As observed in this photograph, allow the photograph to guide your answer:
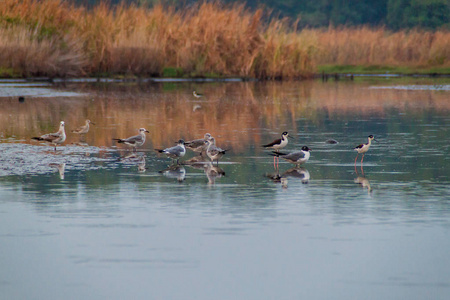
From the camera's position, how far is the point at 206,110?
20516 millimetres

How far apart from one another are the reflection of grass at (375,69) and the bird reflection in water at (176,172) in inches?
1181

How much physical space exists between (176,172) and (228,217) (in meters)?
3.01

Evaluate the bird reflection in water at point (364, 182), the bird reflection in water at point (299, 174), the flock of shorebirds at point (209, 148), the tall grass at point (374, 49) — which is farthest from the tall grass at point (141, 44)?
the bird reflection in water at point (364, 182)

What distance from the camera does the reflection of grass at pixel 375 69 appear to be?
4019 cm

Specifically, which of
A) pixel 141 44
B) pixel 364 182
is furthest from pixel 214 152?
pixel 141 44

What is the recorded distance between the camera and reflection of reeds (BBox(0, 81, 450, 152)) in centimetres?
1534

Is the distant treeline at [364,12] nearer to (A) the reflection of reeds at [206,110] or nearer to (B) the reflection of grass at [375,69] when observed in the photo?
(B) the reflection of grass at [375,69]

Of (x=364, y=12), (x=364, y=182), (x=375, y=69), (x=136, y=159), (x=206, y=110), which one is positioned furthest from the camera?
(x=364, y=12)

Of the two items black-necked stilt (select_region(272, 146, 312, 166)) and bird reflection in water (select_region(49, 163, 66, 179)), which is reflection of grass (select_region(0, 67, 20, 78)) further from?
black-necked stilt (select_region(272, 146, 312, 166))

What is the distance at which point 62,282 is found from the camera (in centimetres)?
584

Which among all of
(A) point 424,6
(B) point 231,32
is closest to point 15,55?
(B) point 231,32

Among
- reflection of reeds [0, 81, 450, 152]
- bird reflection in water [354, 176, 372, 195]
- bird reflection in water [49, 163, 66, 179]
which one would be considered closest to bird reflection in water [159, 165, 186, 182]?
bird reflection in water [49, 163, 66, 179]

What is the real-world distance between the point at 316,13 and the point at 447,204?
5673 cm

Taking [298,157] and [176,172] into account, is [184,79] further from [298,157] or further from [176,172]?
A: [176,172]
